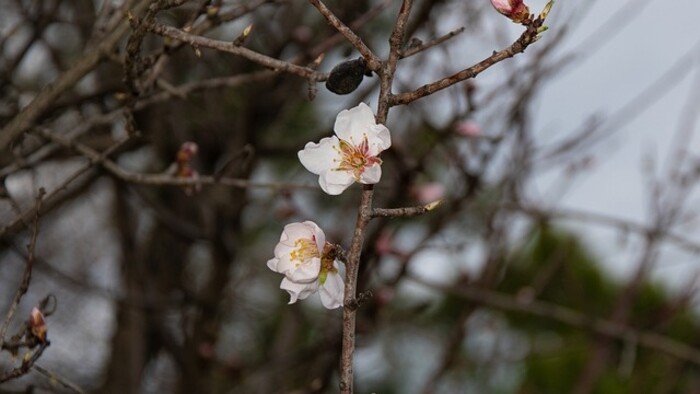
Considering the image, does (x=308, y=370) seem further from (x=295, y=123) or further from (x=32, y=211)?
(x=32, y=211)

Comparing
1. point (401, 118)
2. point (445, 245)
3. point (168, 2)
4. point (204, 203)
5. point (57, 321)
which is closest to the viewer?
point (168, 2)

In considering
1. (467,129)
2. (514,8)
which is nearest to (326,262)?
(514,8)

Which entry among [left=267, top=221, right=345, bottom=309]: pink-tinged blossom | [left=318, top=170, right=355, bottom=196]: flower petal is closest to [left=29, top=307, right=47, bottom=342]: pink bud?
[left=267, top=221, right=345, bottom=309]: pink-tinged blossom

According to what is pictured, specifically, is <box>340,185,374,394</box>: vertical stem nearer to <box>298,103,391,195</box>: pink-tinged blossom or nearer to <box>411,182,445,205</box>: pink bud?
<box>298,103,391,195</box>: pink-tinged blossom

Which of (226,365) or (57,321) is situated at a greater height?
(57,321)

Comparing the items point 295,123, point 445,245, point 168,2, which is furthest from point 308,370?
point 168,2

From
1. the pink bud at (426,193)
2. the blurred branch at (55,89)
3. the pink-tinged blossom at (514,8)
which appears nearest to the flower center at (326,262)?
the pink-tinged blossom at (514,8)
